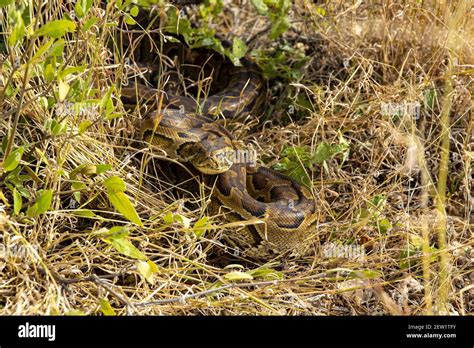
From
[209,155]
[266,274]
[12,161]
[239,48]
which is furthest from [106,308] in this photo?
[239,48]

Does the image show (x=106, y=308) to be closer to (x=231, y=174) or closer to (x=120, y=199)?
(x=120, y=199)

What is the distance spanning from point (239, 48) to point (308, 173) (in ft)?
5.19

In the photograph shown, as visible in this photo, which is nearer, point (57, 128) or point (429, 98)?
point (57, 128)

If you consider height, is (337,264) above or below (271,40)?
below

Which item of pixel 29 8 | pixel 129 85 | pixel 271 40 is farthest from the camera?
pixel 271 40

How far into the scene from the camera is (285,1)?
21.7 feet

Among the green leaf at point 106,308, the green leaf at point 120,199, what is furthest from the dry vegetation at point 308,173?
the green leaf at point 120,199

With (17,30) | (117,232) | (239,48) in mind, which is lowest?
(117,232)

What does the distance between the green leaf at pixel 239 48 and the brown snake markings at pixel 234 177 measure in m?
0.61

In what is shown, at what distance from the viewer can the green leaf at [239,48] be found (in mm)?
6734

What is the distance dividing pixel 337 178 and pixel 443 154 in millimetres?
956

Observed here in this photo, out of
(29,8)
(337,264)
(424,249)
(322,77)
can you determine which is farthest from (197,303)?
(322,77)

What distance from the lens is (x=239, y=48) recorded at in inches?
267
